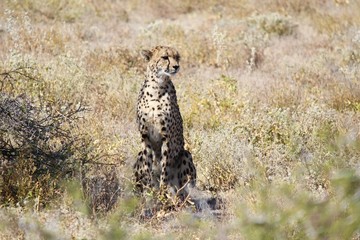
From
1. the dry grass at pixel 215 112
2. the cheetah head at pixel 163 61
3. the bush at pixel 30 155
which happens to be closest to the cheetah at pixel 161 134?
the cheetah head at pixel 163 61

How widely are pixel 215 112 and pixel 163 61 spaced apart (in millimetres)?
2320

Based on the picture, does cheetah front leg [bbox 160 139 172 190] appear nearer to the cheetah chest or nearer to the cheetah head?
the cheetah chest

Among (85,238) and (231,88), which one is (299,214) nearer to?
(85,238)

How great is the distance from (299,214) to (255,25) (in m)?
11.8

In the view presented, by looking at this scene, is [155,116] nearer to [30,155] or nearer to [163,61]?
[163,61]

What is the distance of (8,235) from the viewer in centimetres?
454

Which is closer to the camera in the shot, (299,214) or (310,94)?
(299,214)

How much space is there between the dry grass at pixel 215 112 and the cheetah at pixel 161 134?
21 cm

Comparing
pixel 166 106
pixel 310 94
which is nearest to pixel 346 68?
pixel 310 94

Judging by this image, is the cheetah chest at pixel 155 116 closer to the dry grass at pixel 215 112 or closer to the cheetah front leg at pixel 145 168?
the cheetah front leg at pixel 145 168

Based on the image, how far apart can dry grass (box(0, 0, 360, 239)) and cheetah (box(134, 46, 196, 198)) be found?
21 centimetres

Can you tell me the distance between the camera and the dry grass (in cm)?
405

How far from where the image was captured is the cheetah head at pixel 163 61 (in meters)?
6.12

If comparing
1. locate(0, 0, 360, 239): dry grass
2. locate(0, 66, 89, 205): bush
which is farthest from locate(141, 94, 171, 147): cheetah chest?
locate(0, 66, 89, 205): bush
